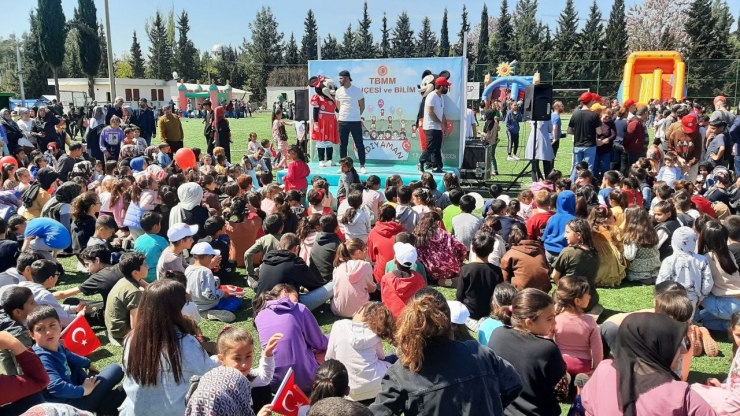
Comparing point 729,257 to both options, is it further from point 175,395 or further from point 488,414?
point 175,395

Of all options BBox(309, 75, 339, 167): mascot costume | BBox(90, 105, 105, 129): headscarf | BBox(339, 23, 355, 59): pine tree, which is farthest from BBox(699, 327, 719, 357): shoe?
BBox(339, 23, 355, 59): pine tree

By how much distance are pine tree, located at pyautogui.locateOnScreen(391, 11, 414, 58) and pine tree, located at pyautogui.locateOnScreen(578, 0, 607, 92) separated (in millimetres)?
25405

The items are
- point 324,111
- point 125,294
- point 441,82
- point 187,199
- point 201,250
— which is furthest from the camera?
point 324,111

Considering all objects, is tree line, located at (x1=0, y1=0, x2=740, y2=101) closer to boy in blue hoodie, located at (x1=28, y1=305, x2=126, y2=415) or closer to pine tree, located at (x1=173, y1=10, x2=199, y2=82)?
pine tree, located at (x1=173, y1=10, x2=199, y2=82)

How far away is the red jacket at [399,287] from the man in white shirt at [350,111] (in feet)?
22.2

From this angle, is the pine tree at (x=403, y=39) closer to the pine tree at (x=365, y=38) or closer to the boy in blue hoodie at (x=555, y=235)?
the pine tree at (x=365, y=38)

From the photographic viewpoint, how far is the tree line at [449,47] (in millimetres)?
39125

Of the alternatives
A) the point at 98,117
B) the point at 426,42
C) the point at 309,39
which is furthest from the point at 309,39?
the point at 98,117

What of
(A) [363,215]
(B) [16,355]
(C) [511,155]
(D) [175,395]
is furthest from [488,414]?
(C) [511,155]

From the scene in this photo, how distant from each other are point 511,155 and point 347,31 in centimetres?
6102

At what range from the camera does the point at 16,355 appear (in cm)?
304

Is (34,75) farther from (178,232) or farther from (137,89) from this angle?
(178,232)

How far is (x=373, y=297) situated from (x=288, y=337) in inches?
82.1

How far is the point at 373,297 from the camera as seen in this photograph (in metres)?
5.90
